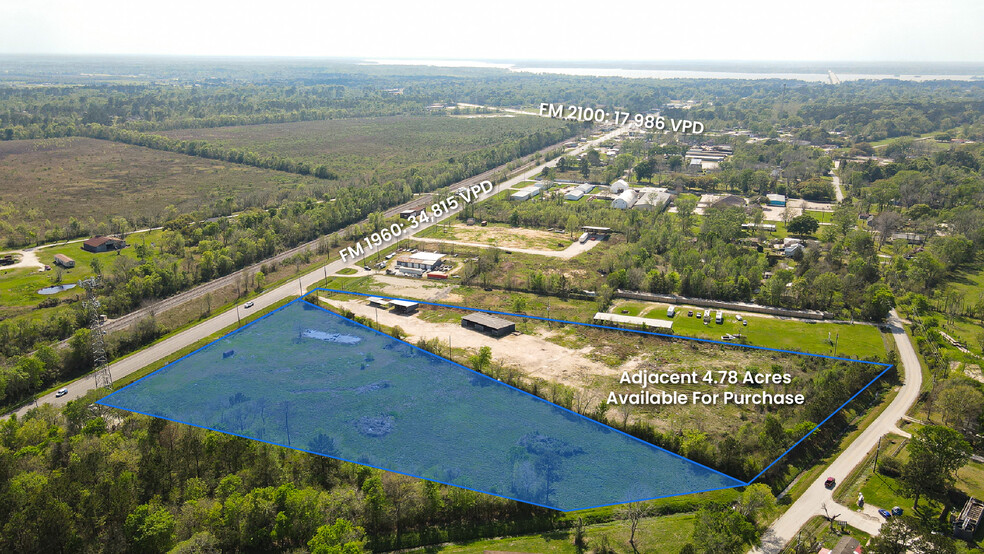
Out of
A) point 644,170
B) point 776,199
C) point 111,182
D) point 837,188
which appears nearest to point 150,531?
point 776,199

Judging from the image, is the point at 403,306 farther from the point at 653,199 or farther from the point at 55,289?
the point at 653,199

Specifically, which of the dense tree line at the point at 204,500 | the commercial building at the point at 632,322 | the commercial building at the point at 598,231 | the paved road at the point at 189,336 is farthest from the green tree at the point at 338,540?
the commercial building at the point at 598,231

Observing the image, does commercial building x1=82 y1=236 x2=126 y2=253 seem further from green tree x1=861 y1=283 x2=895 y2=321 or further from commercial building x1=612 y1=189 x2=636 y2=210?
green tree x1=861 y1=283 x2=895 y2=321

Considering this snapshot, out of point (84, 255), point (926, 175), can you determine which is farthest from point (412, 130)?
point (926, 175)

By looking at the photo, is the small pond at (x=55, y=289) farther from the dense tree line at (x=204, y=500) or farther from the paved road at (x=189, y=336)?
the dense tree line at (x=204, y=500)

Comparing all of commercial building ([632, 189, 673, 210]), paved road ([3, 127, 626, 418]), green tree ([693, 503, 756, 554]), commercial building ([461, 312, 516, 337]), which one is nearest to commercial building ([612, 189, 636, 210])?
commercial building ([632, 189, 673, 210])

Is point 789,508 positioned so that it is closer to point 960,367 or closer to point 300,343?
point 960,367
